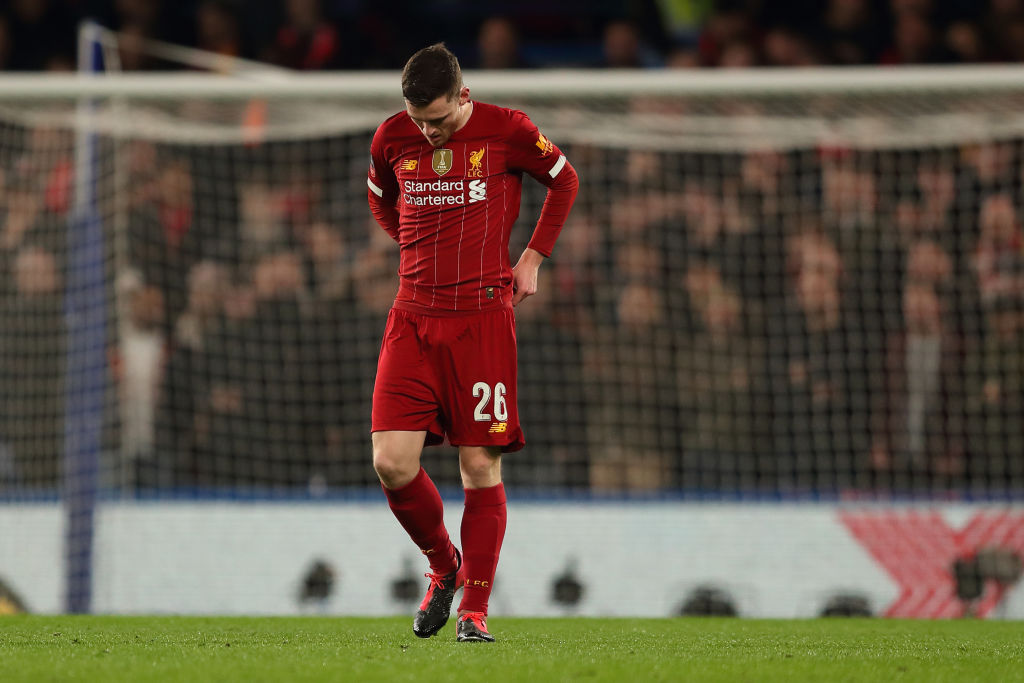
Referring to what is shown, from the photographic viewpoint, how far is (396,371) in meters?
4.53

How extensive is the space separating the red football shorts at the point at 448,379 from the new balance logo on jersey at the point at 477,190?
1.20 ft

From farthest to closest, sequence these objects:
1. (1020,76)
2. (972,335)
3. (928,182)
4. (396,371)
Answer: (928,182) < (972,335) < (1020,76) < (396,371)

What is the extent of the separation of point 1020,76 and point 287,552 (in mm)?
4467

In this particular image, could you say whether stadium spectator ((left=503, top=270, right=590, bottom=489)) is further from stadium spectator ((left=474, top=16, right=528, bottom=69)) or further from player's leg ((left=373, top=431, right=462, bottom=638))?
player's leg ((left=373, top=431, right=462, bottom=638))

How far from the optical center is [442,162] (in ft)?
15.1

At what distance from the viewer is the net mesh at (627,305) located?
822 cm

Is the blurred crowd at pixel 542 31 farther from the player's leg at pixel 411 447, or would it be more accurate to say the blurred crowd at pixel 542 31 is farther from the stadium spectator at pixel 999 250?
the player's leg at pixel 411 447

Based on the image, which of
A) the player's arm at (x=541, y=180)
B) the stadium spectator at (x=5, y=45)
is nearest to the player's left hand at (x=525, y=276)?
the player's arm at (x=541, y=180)

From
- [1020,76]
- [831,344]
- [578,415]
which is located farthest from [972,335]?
[578,415]

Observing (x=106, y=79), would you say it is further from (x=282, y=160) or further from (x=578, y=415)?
(x=578, y=415)

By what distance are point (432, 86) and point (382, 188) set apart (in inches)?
24.8

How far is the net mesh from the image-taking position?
27.0 ft

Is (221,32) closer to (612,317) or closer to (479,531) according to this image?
(612,317)

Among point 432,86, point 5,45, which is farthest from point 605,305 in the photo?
point 5,45
